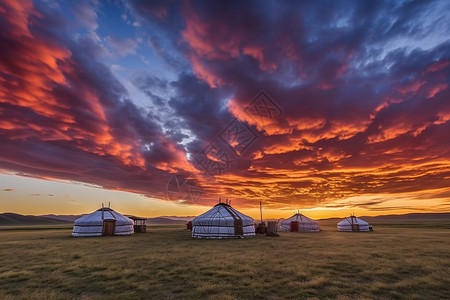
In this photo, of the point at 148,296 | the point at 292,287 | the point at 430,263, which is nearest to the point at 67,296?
the point at 148,296

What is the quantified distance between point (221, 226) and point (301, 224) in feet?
77.6

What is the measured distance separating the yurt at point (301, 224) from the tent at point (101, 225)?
30491 mm

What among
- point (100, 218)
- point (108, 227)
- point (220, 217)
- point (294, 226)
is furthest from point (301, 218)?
point (100, 218)

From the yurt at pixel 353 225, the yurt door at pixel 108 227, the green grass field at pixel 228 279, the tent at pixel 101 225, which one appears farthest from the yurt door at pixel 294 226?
the green grass field at pixel 228 279

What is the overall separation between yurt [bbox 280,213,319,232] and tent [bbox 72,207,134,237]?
3049 cm

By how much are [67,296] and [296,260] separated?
11.2 meters

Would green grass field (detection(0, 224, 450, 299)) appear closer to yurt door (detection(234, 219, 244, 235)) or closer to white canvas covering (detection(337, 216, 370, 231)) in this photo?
yurt door (detection(234, 219, 244, 235))

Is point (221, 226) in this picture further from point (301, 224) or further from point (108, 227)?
point (301, 224)

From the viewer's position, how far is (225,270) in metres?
11.5

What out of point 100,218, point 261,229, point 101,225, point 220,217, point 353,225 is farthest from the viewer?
point 353,225

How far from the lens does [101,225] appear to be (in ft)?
113

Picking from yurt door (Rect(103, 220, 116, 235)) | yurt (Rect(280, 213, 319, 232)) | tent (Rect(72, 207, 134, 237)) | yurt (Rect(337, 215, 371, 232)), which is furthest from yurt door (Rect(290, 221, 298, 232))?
yurt door (Rect(103, 220, 116, 235))

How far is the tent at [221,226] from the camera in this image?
30188mm

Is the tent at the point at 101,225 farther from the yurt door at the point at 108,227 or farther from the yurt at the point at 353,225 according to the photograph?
the yurt at the point at 353,225
